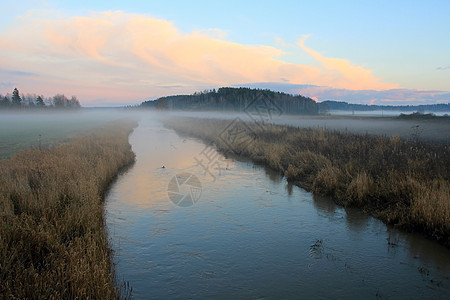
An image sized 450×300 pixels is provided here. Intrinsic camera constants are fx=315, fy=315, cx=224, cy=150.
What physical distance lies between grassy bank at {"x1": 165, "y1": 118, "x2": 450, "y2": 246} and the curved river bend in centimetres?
57

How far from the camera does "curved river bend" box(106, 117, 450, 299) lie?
21.1 ft

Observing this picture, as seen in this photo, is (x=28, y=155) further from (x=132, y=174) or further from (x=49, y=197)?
(x=49, y=197)

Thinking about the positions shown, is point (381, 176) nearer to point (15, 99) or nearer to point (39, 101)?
point (15, 99)

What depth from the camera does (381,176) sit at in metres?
12.5

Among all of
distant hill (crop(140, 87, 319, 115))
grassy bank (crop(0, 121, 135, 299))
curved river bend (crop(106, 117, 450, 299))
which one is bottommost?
curved river bend (crop(106, 117, 450, 299))

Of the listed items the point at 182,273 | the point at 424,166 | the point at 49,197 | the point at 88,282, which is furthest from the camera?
the point at 424,166

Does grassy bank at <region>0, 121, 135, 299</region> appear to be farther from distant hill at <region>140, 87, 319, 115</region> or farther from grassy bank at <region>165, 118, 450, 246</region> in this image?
distant hill at <region>140, 87, 319, 115</region>

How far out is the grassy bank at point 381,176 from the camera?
9.09m

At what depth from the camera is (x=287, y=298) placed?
6.09m

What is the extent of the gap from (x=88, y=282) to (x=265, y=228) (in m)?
5.98

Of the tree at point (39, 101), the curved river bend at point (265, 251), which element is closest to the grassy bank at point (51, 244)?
the curved river bend at point (265, 251)

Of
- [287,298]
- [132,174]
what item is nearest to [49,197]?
[287,298]

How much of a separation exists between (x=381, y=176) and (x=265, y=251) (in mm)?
6962

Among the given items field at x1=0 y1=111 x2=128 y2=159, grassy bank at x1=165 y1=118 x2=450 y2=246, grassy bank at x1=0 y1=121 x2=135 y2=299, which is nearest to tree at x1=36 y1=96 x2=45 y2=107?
field at x1=0 y1=111 x2=128 y2=159
